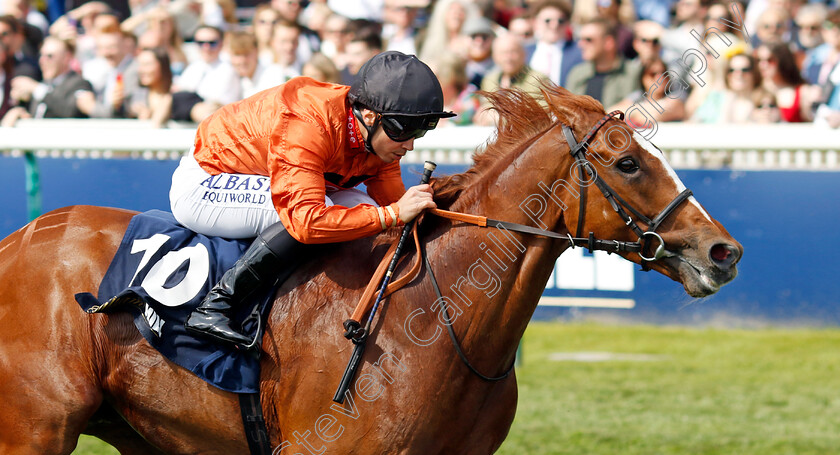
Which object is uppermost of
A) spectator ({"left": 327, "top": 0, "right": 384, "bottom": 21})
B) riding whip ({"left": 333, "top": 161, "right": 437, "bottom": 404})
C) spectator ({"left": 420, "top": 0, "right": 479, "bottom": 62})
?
spectator ({"left": 327, "top": 0, "right": 384, "bottom": 21})

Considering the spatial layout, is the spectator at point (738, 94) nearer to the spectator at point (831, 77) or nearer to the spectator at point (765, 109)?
the spectator at point (765, 109)

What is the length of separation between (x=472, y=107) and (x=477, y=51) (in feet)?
3.78

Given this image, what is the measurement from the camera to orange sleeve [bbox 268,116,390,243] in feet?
11.7

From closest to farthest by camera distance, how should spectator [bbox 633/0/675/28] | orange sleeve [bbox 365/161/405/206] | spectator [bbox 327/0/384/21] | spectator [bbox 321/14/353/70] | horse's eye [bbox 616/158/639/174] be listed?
1. horse's eye [bbox 616/158/639/174]
2. orange sleeve [bbox 365/161/405/206]
3. spectator [bbox 321/14/353/70]
4. spectator [bbox 633/0/675/28]
5. spectator [bbox 327/0/384/21]

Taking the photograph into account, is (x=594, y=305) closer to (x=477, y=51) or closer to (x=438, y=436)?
(x=477, y=51)

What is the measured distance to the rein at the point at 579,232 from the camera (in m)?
3.54

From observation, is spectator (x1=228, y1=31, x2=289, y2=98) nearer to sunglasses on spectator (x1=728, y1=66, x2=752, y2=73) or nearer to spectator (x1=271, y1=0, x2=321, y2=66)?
spectator (x1=271, y1=0, x2=321, y2=66)

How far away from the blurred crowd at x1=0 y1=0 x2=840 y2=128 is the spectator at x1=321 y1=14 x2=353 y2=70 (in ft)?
0.07

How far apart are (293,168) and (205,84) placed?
21.6 feet

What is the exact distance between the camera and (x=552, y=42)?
31.7 feet

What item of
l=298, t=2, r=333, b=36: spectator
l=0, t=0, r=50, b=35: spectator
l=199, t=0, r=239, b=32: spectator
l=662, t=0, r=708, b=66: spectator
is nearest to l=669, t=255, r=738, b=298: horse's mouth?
l=662, t=0, r=708, b=66: spectator

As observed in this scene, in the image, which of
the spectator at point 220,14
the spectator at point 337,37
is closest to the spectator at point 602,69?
the spectator at point 337,37

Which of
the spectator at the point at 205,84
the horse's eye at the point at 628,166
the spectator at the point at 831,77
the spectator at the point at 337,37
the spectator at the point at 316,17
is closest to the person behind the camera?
the horse's eye at the point at 628,166

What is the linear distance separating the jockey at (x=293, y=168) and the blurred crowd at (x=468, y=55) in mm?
4180
